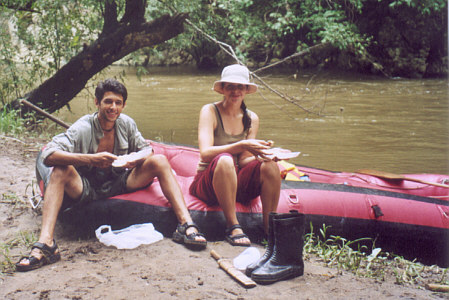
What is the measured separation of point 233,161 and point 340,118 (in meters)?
6.09

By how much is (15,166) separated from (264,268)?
3.09m

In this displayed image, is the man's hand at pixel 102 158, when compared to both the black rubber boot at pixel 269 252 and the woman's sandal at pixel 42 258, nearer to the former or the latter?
the woman's sandal at pixel 42 258

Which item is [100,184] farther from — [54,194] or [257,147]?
[257,147]

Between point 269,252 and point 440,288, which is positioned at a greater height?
point 269,252

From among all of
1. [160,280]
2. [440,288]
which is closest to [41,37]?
[160,280]

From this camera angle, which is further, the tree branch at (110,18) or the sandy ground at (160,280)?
the tree branch at (110,18)

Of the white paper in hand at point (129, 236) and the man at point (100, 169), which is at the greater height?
the man at point (100, 169)

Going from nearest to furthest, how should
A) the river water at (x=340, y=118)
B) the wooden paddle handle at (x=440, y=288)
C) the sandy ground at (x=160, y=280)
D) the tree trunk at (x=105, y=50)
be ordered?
the sandy ground at (x=160, y=280), the wooden paddle handle at (x=440, y=288), the tree trunk at (x=105, y=50), the river water at (x=340, y=118)

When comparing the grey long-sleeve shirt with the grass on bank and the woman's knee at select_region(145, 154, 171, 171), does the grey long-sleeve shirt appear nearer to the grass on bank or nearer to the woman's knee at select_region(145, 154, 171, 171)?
the woman's knee at select_region(145, 154, 171, 171)

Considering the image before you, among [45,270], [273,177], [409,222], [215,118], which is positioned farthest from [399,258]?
[45,270]

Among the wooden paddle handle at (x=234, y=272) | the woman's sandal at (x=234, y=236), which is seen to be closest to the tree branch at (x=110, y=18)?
the woman's sandal at (x=234, y=236)

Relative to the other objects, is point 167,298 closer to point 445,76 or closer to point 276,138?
point 276,138

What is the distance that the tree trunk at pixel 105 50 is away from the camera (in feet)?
20.1

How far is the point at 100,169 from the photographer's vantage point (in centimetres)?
335
